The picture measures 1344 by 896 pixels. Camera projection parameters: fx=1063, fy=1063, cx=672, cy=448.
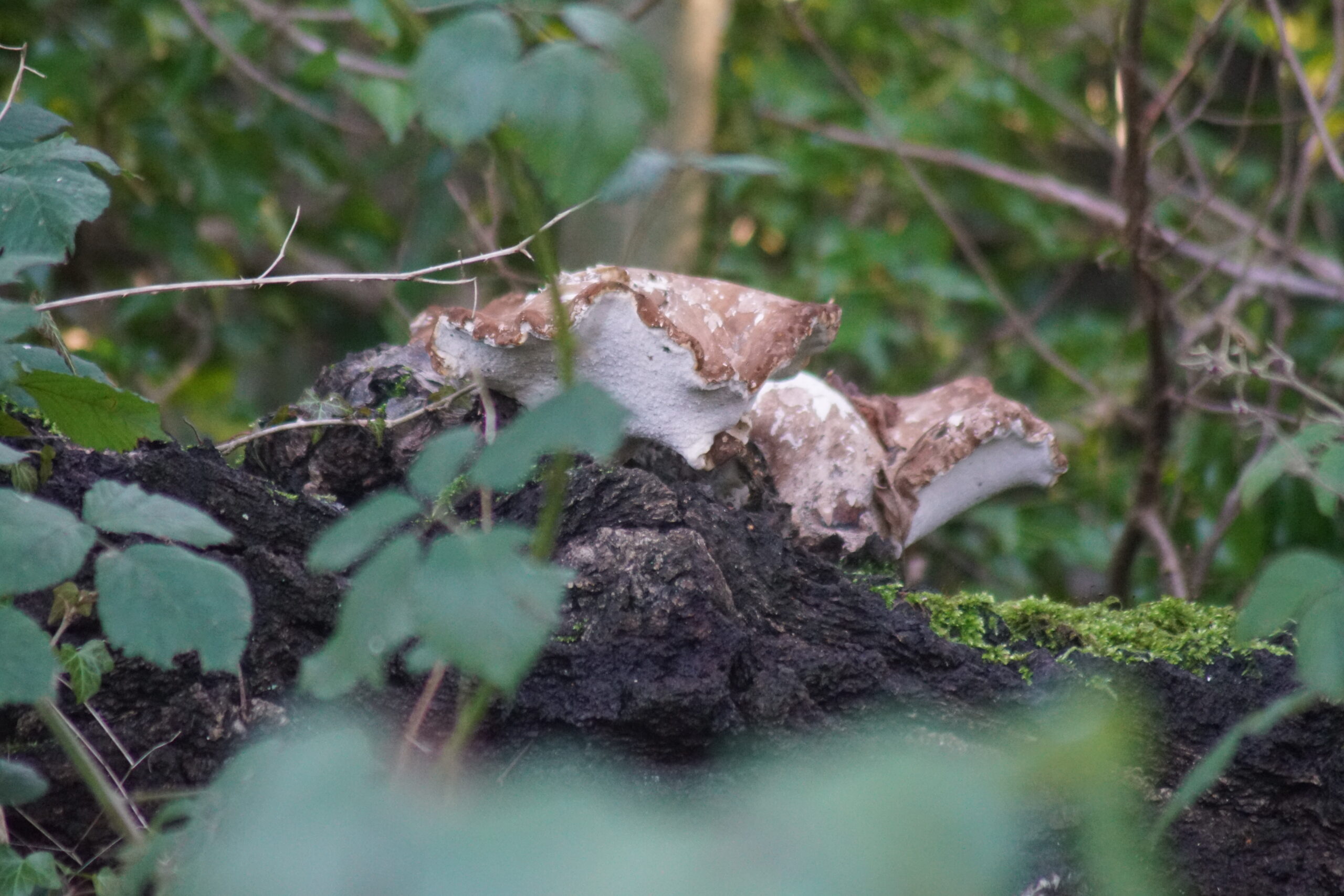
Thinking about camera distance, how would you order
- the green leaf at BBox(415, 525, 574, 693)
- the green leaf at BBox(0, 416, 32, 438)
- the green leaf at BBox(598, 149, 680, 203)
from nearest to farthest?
the green leaf at BBox(415, 525, 574, 693)
the green leaf at BBox(0, 416, 32, 438)
the green leaf at BBox(598, 149, 680, 203)

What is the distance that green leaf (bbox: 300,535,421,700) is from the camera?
2.41 ft

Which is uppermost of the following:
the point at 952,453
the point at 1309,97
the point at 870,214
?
the point at 1309,97

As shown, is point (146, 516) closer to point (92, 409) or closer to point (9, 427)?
point (92, 409)

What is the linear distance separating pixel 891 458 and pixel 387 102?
2.08 meters

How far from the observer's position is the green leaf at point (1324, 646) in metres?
0.98

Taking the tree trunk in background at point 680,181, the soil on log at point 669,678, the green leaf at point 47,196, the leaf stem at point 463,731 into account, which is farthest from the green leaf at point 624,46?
the tree trunk in background at point 680,181

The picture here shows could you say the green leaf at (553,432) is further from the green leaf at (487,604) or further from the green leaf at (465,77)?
the green leaf at (465,77)

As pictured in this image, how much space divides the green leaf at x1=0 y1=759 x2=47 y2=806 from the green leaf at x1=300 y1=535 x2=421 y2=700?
0.37 meters

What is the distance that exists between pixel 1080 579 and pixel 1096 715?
164 inches

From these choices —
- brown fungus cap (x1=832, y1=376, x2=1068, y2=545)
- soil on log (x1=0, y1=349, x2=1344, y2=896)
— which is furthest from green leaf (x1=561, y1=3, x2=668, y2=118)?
brown fungus cap (x1=832, y1=376, x2=1068, y2=545)

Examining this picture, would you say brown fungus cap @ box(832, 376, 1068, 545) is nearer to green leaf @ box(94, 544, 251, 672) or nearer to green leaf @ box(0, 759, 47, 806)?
green leaf @ box(94, 544, 251, 672)

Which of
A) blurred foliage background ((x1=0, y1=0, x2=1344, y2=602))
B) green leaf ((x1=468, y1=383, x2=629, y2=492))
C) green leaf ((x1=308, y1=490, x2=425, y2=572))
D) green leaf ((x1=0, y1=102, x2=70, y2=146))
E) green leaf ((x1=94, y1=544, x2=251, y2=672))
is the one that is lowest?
blurred foliage background ((x1=0, y1=0, x2=1344, y2=602))

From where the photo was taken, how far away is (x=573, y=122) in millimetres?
688

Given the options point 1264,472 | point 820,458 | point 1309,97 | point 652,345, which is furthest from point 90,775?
point 1309,97
